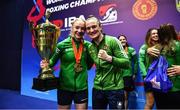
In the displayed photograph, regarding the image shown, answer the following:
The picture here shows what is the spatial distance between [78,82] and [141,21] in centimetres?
237

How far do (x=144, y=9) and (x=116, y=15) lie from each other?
1.87 feet

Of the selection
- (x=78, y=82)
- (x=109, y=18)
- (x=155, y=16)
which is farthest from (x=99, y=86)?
(x=109, y=18)

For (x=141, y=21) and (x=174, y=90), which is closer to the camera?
(x=174, y=90)

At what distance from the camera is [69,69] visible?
2.42 meters

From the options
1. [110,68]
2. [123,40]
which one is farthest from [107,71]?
[123,40]

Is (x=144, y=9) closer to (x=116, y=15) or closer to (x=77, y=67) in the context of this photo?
(x=116, y=15)

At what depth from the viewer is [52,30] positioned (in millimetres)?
2578

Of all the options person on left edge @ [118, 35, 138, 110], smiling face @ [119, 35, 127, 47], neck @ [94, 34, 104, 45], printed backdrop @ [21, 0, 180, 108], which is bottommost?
person on left edge @ [118, 35, 138, 110]

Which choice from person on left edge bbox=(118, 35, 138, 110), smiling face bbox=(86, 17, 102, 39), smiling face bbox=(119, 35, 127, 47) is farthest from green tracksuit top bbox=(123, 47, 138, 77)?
smiling face bbox=(86, 17, 102, 39)

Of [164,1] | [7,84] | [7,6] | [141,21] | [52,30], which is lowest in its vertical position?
[7,84]

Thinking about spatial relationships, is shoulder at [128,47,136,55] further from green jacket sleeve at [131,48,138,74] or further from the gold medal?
the gold medal

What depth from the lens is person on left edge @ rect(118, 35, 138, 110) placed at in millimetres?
4230

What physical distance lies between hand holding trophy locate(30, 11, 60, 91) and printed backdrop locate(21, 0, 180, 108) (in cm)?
79

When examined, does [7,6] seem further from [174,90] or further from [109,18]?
[174,90]
